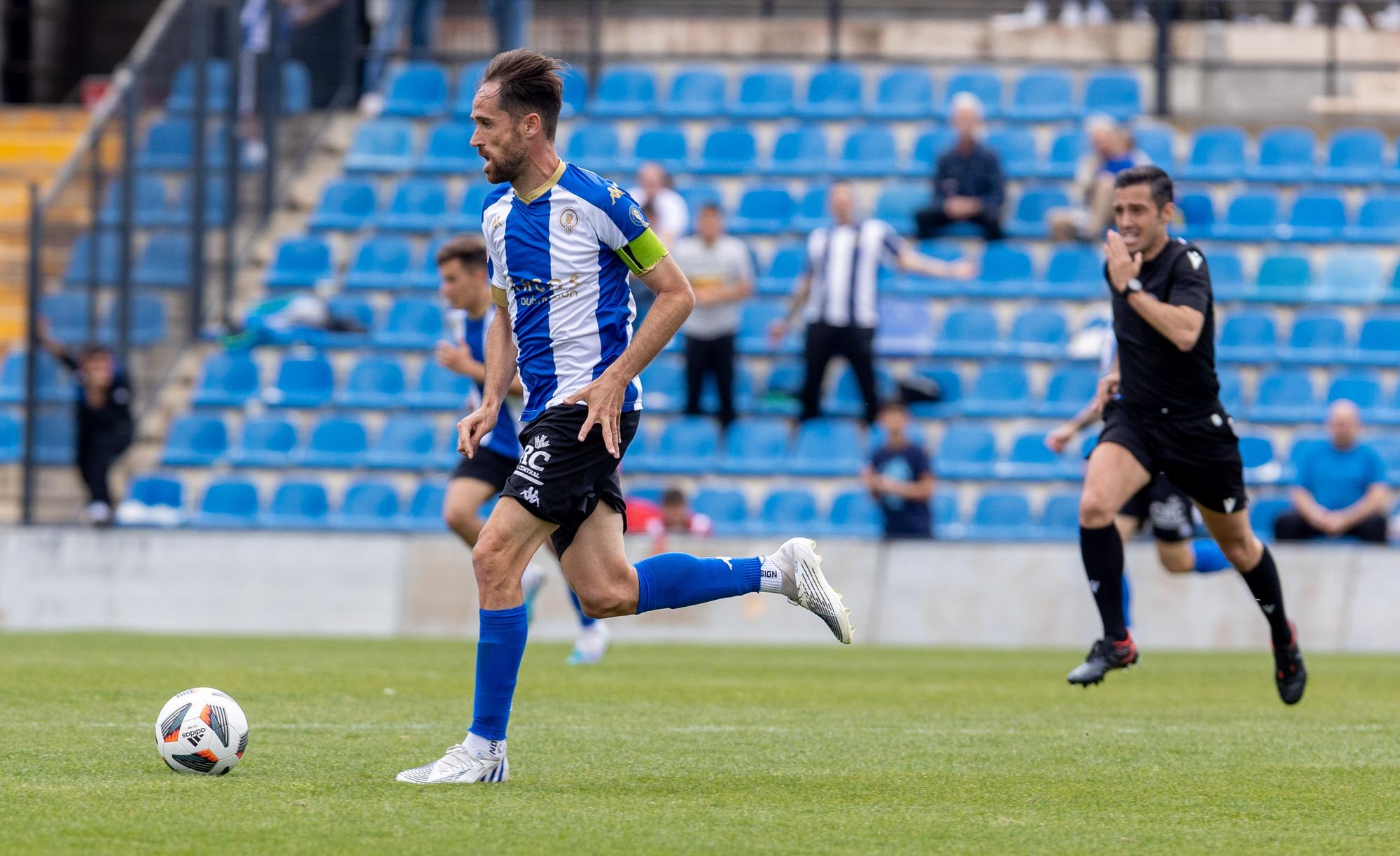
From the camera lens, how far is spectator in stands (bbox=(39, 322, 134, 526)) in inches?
632

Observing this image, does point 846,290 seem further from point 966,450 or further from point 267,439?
point 267,439

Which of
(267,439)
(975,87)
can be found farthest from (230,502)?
(975,87)

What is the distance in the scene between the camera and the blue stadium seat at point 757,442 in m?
16.7

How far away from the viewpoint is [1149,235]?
8297 mm

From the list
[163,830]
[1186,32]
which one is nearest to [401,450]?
[1186,32]

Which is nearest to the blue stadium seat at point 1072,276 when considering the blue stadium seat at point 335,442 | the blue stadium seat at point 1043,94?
the blue stadium seat at point 1043,94

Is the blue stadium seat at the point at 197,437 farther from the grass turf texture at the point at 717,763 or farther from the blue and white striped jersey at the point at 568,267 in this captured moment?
the blue and white striped jersey at the point at 568,267

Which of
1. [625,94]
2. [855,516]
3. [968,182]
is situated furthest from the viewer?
[625,94]

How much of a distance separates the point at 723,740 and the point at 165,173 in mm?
11591

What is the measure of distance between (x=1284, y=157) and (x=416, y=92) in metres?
8.66

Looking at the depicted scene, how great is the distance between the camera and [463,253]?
9852mm

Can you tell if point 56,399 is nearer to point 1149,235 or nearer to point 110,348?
point 110,348

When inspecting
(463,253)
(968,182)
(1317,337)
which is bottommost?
(1317,337)

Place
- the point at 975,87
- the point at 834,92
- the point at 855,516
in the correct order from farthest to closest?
1. the point at 834,92
2. the point at 975,87
3. the point at 855,516
